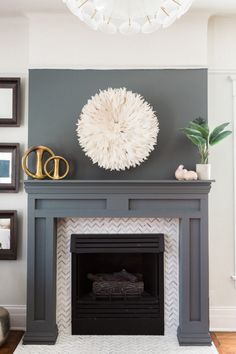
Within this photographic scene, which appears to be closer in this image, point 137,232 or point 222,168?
point 137,232

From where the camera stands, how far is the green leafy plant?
2.97 metres

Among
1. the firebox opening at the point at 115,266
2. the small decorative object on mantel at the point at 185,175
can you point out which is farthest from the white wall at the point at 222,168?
the firebox opening at the point at 115,266

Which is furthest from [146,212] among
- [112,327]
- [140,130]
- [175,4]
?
[175,4]

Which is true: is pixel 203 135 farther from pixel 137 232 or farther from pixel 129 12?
pixel 129 12

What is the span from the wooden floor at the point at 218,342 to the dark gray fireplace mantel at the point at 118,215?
13cm

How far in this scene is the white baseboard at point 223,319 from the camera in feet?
11.0

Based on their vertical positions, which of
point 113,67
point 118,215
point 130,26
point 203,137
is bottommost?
point 118,215

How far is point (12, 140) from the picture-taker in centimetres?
340

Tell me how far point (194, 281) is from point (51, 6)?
249 cm

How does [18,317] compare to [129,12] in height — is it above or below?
below

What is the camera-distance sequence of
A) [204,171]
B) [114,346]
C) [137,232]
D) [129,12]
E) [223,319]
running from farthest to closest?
[223,319] → [137,232] → [204,171] → [114,346] → [129,12]

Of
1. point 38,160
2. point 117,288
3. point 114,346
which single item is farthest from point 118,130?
point 114,346

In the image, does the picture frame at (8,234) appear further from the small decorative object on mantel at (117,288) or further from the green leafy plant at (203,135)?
the green leafy plant at (203,135)

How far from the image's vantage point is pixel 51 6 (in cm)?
310
